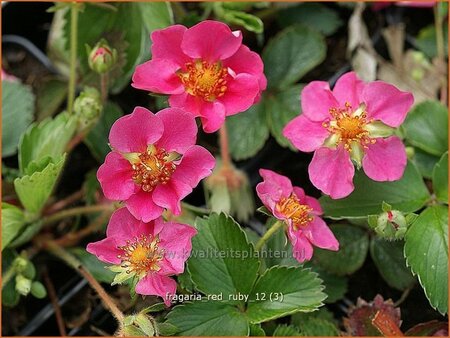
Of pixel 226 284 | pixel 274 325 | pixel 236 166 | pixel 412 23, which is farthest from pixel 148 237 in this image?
pixel 412 23

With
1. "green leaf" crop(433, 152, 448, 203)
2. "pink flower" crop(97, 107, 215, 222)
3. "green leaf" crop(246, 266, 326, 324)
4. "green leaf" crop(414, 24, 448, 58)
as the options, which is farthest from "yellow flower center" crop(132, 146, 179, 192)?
"green leaf" crop(414, 24, 448, 58)

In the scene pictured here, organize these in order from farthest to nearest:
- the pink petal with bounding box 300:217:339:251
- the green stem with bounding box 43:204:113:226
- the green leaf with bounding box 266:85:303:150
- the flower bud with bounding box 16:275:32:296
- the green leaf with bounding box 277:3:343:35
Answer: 1. the green leaf with bounding box 277:3:343:35
2. the green leaf with bounding box 266:85:303:150
3. the green stem with bounding box 43:204:113:226
4. the flower bud with bounding box 16:275:32:296
5. the pink petal with bounding box 300:217:339:251

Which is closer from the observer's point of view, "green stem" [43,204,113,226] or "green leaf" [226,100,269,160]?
"green stem" [43,204,113,226]

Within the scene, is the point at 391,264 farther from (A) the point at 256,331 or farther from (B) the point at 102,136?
(B) the point at 102,136

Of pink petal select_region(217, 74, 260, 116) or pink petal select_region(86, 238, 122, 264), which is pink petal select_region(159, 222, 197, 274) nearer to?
pink petal select_region(86, 238, 122, 264)

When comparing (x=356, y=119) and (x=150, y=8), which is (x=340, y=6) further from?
(x=356, y=119)

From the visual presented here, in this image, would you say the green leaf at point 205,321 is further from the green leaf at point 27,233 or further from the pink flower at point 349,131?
the green leaf at point 27,233
